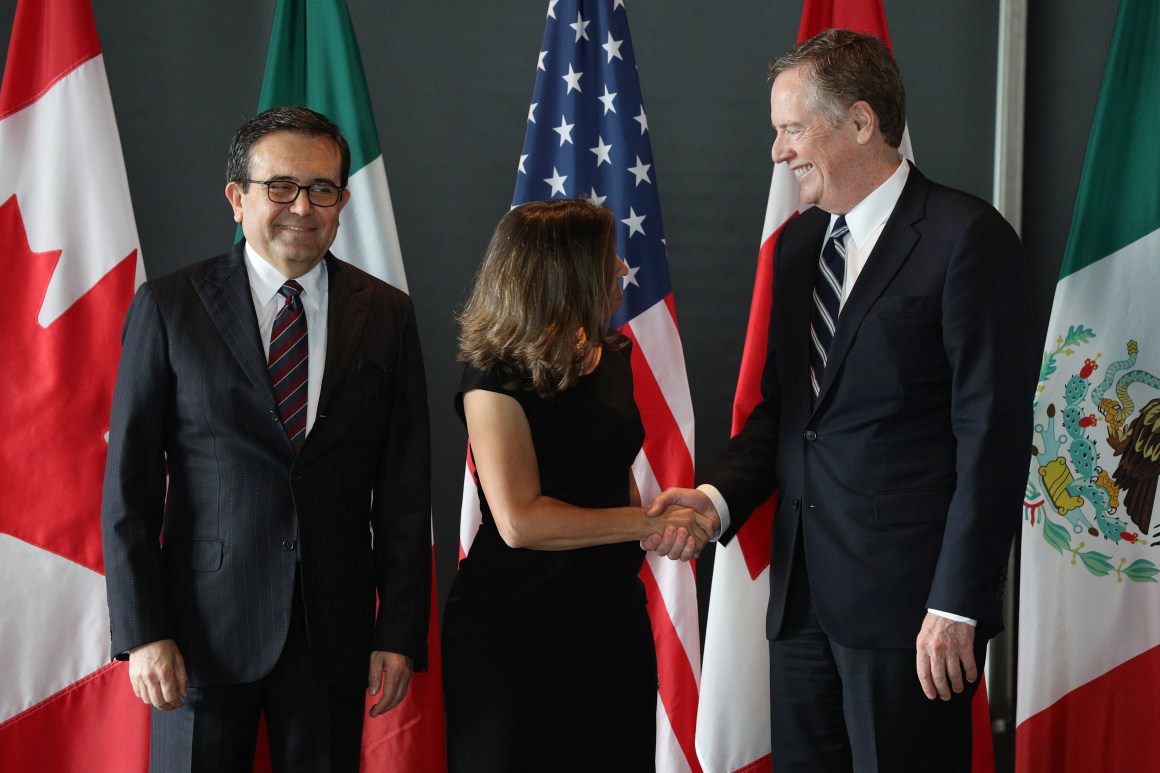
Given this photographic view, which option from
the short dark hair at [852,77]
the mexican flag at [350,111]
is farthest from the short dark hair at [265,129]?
the short dark hair at [852,77]

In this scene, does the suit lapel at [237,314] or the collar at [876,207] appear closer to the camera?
the suit lapel at [237,314]

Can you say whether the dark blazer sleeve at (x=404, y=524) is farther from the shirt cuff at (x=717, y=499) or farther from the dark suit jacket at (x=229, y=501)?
the shirt cuff at (x=717, y=499)

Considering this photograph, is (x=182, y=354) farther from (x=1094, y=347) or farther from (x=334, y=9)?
(x=1094, y=347)

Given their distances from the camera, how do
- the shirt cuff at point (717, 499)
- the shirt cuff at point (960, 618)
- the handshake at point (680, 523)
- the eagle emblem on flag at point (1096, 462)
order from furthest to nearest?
1. the eagle emblem on flag at point (1096, 462)
2. the shirt cuff at point (717, 499)
3. the handshake at point (680, 523)
4. the shirt cuff at point (960, 618)

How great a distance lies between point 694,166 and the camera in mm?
3402

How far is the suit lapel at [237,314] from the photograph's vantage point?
6.46ft

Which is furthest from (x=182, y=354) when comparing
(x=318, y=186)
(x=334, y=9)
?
(x=334, y=9)

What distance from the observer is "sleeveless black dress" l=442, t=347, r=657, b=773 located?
6.52ft

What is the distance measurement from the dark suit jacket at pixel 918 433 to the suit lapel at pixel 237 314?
1053 millimetres

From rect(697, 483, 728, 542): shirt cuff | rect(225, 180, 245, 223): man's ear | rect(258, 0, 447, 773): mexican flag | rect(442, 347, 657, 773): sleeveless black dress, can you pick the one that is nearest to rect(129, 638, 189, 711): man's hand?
rect(442, 347, 657, 773): sleeveless black dress

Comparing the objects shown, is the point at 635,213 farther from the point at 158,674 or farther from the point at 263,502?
the point at 158,674

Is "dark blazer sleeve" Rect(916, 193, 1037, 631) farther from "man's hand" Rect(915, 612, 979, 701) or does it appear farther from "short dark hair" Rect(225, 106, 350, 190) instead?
"short dark hair" Rect(225, 106, 350, 190)

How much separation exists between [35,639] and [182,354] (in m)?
1.12

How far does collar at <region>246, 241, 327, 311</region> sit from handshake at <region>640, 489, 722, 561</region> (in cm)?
78
